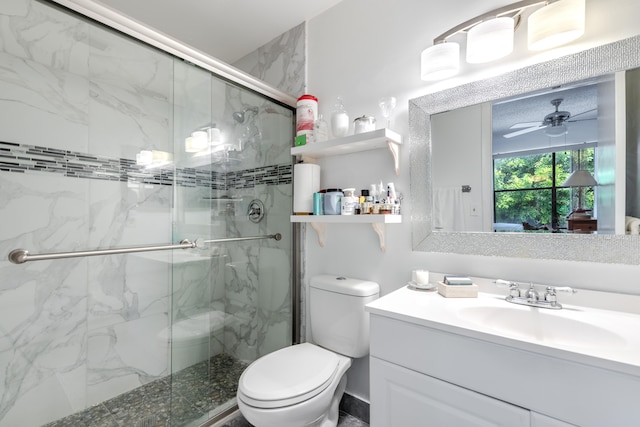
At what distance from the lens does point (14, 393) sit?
1377 millimetres

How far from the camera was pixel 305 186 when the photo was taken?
1.65 metres

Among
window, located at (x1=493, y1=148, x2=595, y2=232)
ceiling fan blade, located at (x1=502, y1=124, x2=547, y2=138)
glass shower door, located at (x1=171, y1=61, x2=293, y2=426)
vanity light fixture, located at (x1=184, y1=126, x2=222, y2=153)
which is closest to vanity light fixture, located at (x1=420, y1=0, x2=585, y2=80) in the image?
ceiling fan blade, located at (x1=502, y1=124, x2=547, y2=138)

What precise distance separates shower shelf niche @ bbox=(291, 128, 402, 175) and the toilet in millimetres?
690

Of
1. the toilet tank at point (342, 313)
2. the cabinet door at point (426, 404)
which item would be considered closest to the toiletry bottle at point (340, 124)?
the toilet tank at point (342, 313)

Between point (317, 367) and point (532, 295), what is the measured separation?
0.90 m

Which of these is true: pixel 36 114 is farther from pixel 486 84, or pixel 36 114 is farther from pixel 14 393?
pixel 486 84

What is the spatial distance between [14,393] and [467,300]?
2128 mm

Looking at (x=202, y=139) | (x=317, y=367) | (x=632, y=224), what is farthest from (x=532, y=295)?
(x=202, y=139)

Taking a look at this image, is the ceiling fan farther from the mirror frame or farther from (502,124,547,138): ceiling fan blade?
the mirror frame

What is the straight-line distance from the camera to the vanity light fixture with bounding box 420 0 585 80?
974 mm

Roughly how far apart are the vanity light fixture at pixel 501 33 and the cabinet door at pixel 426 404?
3.93 feet

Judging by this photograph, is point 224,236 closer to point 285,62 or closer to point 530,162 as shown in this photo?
point 285,62

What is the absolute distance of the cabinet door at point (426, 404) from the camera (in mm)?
761

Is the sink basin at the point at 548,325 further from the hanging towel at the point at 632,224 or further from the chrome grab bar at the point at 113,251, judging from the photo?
the chrome grab bar at the point at 113,251
